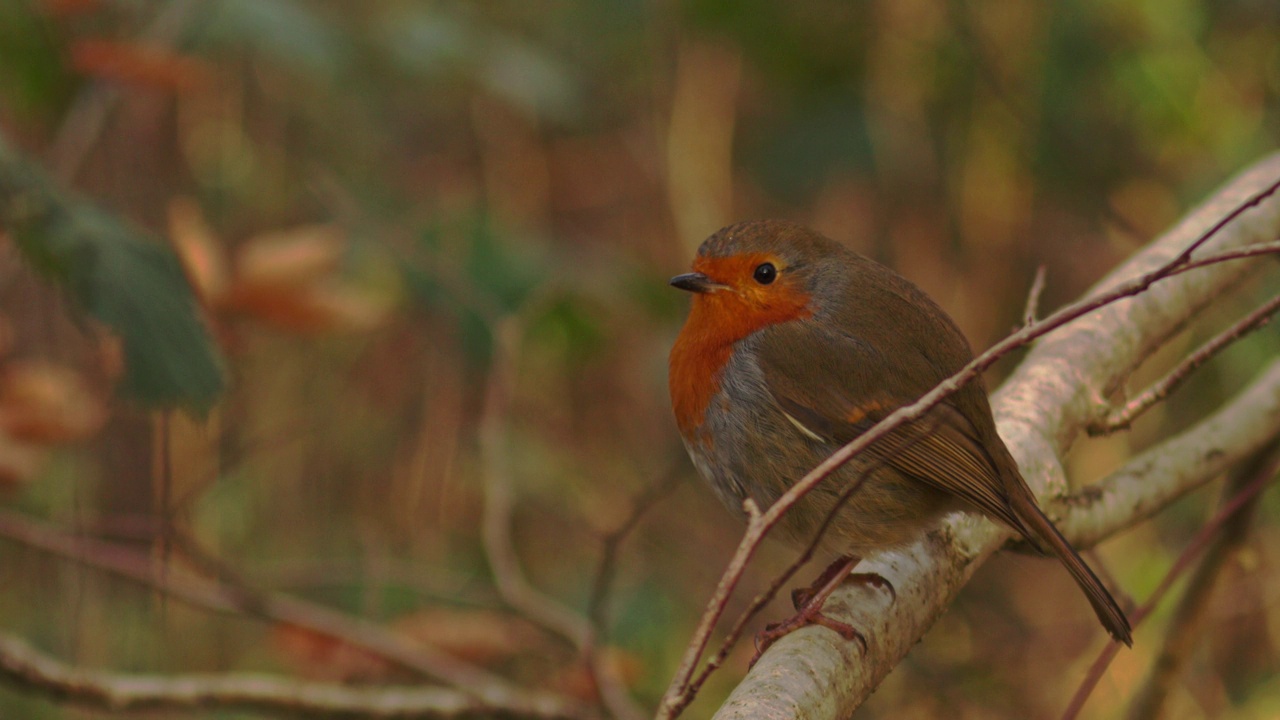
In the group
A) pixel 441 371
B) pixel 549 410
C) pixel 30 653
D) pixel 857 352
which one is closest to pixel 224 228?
pixel 441 371

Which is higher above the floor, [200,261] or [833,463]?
[833,463]

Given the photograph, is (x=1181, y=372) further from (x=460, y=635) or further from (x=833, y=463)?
(x=460, y=635)

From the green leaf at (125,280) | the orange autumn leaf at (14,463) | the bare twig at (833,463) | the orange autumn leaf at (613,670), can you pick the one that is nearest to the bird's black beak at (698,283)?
the green leaf at (125,280)

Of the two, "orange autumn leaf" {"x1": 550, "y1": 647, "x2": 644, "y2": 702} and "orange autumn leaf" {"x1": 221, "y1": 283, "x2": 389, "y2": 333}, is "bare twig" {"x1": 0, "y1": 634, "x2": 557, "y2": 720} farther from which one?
"orange autumn leaf" {"x1": 221, "y1": 283, "x2": 389, "y2": 333}

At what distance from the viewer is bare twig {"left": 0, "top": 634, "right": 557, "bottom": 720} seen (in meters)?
2.06

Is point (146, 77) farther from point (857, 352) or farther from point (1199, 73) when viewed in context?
point (1199, 73)

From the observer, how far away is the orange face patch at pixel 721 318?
238cm

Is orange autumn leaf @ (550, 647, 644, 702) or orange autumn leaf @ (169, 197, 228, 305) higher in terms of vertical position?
orange autumn leaf @ (169, 197, 228, 305)

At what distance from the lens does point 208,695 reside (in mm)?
2338

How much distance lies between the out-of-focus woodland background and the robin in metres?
0.65

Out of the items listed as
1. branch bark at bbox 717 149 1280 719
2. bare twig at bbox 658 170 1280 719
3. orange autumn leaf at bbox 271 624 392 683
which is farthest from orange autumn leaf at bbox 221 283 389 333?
bare twig at bbox 658 170 1280 719

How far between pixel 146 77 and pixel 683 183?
323cm

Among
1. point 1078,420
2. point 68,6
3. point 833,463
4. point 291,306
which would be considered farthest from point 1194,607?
point 68,6

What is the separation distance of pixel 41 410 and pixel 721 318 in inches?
50.0
